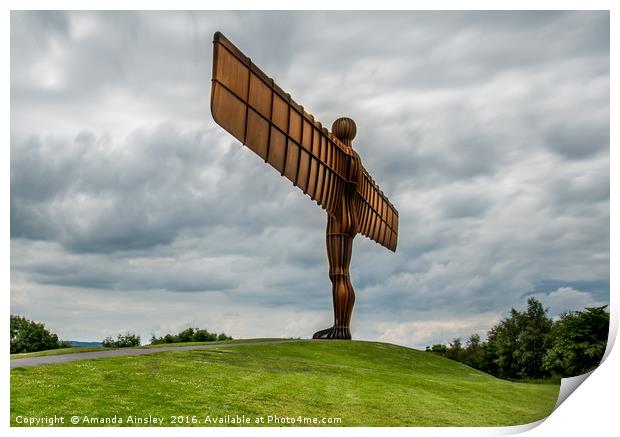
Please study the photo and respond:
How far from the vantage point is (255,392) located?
14805 millimetres

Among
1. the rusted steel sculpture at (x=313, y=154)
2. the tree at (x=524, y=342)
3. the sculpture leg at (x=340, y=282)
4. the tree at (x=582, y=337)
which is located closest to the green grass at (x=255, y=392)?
the tree at (x=582, y=337)

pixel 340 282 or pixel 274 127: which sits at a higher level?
pixel 274 127

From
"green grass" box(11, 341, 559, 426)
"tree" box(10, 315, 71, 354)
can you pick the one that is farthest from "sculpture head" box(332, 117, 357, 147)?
"tree" box(10, 315, 71, 354)

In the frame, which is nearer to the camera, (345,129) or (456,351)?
(345,129)

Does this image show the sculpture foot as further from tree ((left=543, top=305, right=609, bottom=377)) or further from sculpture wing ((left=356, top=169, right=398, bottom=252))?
tree ((left=543, top=305, right=609, bottom=377))

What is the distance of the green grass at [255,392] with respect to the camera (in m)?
13.3

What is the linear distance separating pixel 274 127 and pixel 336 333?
10610 mm

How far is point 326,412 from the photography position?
14.2m

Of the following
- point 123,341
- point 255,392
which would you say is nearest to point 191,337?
point 123,341

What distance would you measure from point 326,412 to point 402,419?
5.61 feet

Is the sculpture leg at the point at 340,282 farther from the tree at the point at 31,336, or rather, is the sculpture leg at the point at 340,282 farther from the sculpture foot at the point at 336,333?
the tree at the point at 31,336

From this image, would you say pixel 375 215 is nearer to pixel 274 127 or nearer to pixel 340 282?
pixel 340 282
